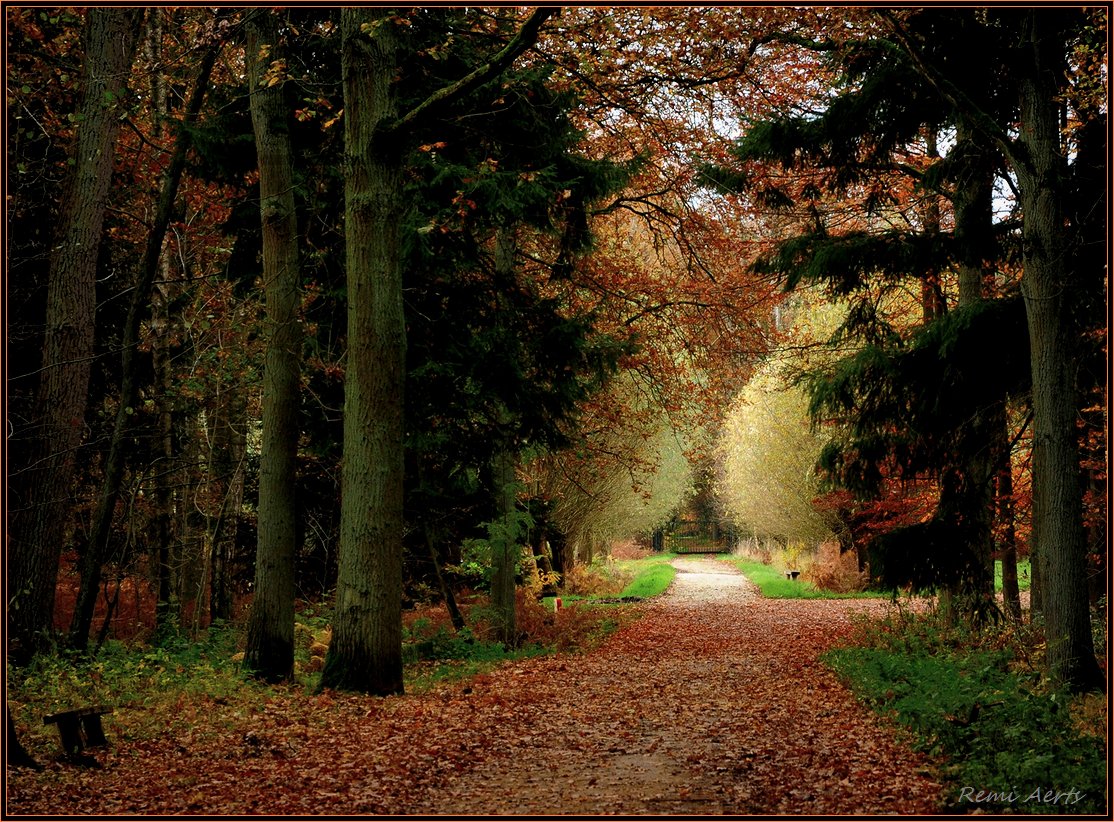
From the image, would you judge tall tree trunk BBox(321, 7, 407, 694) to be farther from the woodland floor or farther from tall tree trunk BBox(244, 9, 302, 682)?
tall tree trunk BBox(244, 9, 302, 682)

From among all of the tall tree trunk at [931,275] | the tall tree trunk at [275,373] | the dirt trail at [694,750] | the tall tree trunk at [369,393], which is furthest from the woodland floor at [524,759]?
the tall tree trunk at [931,275]

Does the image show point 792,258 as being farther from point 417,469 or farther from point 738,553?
point 738,553

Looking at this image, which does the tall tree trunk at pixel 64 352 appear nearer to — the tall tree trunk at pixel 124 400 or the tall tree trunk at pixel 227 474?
the tall tree trunk at pixel 124 400

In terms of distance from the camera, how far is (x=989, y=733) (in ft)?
21.8

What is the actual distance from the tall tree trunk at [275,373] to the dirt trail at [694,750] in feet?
10.7

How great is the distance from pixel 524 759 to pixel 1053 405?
20.5 ft

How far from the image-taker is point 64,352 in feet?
35.1

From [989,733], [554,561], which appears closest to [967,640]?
[989,733]

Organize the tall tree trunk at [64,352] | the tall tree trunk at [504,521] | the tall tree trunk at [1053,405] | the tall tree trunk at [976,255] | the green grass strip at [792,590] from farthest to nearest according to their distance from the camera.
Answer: the green grass strip at [792,590], the tall tree trunk at [504,521], the tall tree trunk at [976,255], the tall tree trunk at [64,352], the tall tree trunk at [1053,405]

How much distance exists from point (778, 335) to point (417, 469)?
884 centimetres

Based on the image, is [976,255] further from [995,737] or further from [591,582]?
[591,582]

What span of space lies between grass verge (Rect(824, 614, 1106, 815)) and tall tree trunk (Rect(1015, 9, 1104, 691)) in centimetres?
59

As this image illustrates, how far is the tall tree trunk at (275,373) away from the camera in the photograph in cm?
1046
